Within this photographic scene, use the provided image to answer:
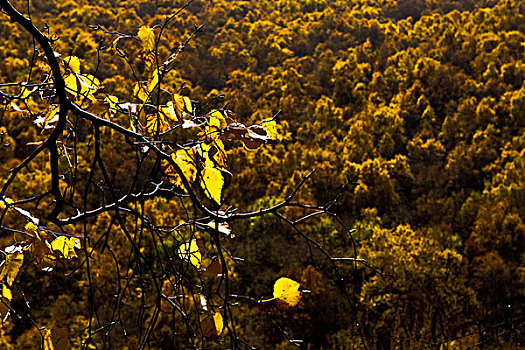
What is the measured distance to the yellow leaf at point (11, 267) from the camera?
840 mm

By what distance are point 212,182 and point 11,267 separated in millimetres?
344

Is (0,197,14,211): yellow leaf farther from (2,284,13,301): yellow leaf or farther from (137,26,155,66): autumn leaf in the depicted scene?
(137,26,155,66): autumn leaf

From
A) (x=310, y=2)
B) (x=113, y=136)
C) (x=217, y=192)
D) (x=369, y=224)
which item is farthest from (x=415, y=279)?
(x=310, y=2)

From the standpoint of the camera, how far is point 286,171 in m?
18.7

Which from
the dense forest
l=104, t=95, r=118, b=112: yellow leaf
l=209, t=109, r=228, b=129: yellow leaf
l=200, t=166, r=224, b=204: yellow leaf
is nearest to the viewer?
l=200, t=166, r=224, b=204: yellow leaf

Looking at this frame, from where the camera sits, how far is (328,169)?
17.6m

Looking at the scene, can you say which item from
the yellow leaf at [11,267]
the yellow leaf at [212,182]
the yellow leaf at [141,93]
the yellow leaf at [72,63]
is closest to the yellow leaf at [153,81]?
the yellow leaf at [141,93]

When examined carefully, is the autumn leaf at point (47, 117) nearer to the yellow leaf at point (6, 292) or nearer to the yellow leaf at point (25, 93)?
the yellow leaf at point (25, 93)

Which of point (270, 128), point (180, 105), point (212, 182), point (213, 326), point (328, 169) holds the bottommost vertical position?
point (213, 326)

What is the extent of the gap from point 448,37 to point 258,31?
10920 mm

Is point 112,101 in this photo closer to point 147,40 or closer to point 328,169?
point 147,40

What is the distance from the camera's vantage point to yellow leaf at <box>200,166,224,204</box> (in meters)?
0.75

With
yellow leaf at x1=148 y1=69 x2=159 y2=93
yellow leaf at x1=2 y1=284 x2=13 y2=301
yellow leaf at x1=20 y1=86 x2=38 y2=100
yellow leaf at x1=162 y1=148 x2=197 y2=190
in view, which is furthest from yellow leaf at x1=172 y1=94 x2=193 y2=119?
yellow leaf at x1=2 y1=284 x2=13 y2=301

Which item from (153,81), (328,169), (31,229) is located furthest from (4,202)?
(328,169)
